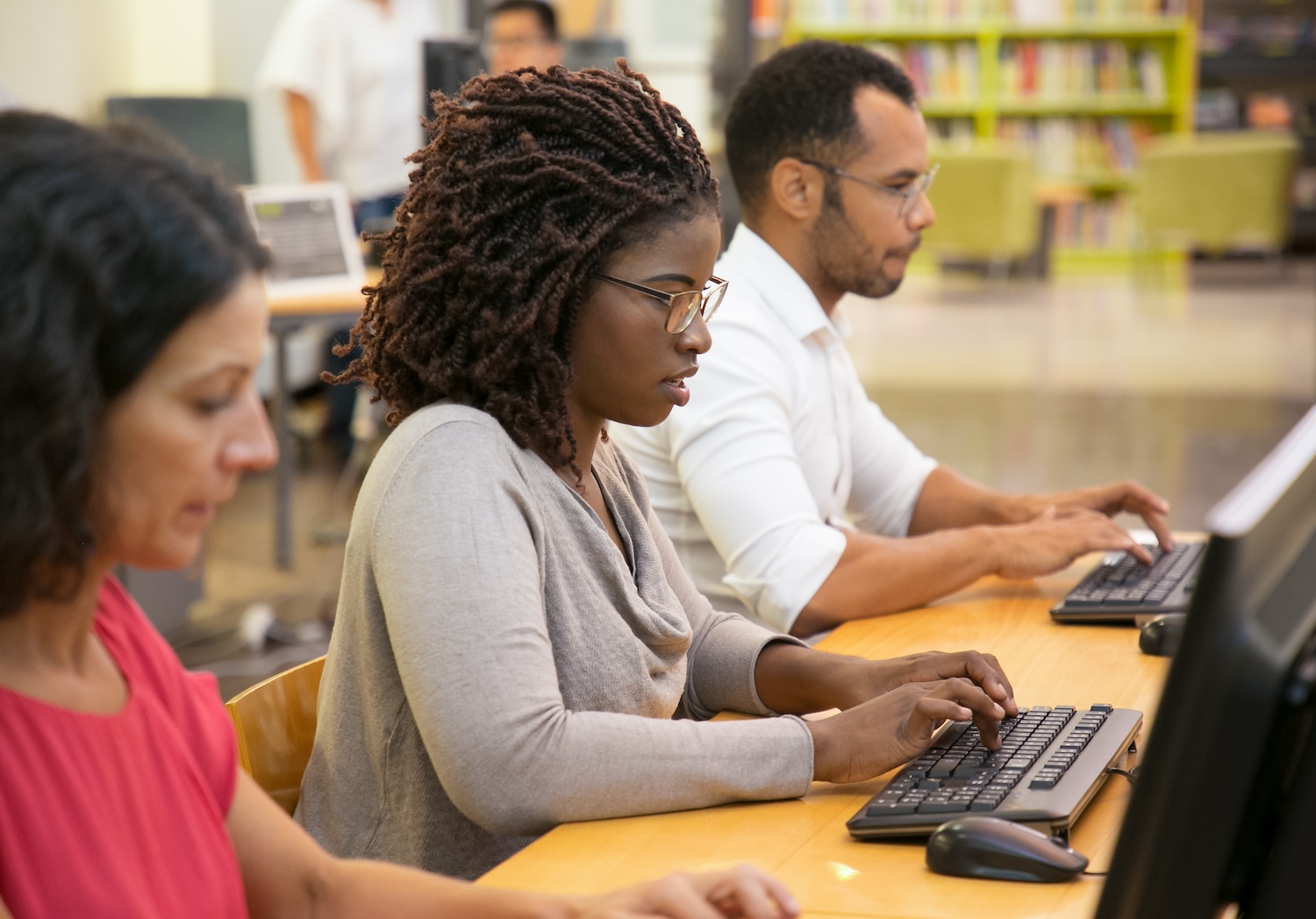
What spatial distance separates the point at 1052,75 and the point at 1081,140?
0.56 m

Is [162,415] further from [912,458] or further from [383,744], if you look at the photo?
[912,458]

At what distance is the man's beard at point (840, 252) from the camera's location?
7.55 ft

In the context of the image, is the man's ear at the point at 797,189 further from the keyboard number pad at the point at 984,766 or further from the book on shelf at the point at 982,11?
the book on shelf at the point at 982,11

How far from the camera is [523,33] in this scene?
4973 millimetres

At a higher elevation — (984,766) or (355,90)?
(355,90)

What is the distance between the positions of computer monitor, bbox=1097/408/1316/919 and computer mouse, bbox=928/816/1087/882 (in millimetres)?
297

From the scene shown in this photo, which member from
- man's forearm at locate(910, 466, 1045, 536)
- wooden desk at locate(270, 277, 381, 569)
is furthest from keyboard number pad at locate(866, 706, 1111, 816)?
wooden desk at locate(270, 277, 381, 569)

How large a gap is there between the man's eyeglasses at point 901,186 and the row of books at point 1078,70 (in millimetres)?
9205

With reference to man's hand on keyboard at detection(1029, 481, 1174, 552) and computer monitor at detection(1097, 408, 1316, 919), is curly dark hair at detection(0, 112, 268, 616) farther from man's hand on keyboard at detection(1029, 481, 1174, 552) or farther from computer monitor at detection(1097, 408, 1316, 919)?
man's hand on keyboard at detection(1029, 481, 1174, 552)

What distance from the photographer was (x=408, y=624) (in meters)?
1.12

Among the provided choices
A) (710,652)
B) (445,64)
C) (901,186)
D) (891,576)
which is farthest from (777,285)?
(445,64)

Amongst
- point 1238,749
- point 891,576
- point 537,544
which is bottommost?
point 891,576

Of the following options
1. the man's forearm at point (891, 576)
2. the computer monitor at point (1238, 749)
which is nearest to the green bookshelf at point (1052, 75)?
the man's forearm at point (891, 576)

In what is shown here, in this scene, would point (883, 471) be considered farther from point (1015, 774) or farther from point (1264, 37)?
point (1264, 37)
